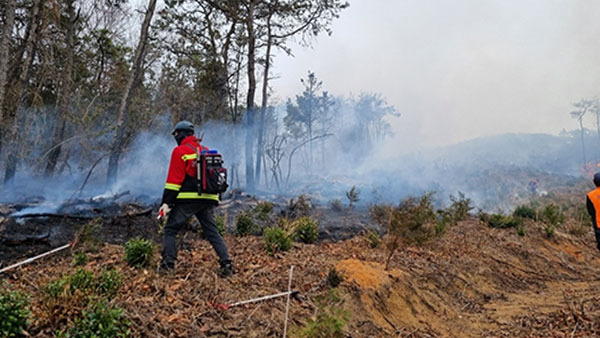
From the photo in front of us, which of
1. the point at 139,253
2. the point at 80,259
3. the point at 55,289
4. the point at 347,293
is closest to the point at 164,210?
the point at 139,253

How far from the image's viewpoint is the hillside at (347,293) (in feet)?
11.0

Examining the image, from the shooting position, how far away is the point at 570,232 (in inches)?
498

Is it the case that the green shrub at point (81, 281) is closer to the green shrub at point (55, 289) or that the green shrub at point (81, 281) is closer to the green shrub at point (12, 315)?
the green shrub at point (55, 289)

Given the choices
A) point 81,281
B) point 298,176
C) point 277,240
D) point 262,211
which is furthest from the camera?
point 298,176

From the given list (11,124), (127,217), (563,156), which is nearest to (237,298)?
(127,217)

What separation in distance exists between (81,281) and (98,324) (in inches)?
32.1

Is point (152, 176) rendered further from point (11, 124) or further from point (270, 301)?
point (270, 301)

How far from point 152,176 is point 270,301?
16.4 m

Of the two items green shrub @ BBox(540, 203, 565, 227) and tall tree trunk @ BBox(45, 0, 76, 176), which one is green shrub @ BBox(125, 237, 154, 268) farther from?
green shrub @ BBox(540, 203, 565, 227)

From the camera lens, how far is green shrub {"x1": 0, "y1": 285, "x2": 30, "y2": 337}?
2514 millimetres

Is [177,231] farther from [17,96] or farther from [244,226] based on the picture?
[17,96]

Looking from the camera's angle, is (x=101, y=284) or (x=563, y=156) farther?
(x=563, y=156)

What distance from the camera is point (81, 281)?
329cm

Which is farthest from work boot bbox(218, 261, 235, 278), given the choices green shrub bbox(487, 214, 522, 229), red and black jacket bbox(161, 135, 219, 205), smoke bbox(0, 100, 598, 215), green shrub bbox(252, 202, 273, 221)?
green shrub bbox(487, 214, 522, 229)
